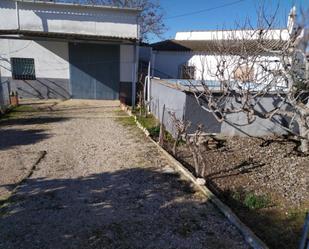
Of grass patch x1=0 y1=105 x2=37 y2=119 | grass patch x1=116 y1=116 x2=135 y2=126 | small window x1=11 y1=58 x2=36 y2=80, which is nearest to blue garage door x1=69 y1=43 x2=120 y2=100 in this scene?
small window x1=11 y1=58 x2=36 y2=80

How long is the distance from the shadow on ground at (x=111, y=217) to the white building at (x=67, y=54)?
10430 mm

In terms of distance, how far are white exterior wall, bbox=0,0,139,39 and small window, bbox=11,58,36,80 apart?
160cm

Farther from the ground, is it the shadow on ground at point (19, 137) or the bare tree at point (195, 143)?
the bare tree at point (195, 143)

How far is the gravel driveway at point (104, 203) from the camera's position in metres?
3.86

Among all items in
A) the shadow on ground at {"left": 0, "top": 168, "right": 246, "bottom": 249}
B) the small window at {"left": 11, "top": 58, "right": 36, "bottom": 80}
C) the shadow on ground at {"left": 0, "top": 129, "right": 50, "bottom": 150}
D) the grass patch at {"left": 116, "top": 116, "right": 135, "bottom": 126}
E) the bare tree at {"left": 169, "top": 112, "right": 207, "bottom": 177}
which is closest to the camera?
the shadow on ground at {"left": 0, "top": 168, "right": 246, "bottom": 249}

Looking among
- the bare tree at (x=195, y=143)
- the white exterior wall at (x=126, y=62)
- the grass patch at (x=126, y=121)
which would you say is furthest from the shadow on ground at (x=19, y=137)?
the white exterior wall at (x=126, y=62)

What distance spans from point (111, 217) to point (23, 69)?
1333 cm

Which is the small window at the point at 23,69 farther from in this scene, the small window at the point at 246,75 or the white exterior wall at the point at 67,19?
the small window at the point at 246,75

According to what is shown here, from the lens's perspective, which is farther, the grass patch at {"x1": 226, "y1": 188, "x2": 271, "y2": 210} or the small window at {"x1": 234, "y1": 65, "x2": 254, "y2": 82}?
the small window at {"x1": 234, "y1": 65, "x2": 254, "y2": 82}

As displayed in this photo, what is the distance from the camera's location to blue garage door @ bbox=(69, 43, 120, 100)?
15578mm

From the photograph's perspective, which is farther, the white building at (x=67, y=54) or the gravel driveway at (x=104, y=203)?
the white building at (x=67, y=54)

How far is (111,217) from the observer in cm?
439

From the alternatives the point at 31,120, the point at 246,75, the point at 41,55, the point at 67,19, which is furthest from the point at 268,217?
the point at 67,19

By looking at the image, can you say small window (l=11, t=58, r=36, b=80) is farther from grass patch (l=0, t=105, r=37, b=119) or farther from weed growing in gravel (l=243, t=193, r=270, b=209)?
weed growing in gravel (l=243, t=193, r=270, b=209)
